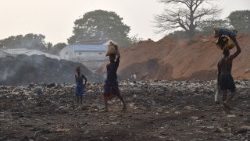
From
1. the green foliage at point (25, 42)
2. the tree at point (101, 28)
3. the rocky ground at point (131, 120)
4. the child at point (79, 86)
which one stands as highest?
the tree at point (101, 28)

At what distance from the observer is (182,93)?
15.7m

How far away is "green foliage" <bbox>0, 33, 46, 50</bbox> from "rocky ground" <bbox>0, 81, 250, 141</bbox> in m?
42.8

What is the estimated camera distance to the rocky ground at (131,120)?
762cm

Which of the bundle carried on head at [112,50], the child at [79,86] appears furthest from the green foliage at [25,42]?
the bundle carried on head at [112,50]

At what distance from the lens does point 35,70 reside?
31.7 m

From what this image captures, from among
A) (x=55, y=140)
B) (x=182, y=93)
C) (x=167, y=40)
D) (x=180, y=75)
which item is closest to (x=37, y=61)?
(x=180, y=75)

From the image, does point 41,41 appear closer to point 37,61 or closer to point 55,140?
point 37,61

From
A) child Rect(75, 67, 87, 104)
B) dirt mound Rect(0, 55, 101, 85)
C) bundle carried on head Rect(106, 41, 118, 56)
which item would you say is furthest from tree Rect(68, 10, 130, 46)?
bundle carried on head Rect(106, 41, 118, 56)

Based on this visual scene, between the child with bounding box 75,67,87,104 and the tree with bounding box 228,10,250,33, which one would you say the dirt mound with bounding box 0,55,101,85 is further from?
the tree with bounding box 228,10,250,33

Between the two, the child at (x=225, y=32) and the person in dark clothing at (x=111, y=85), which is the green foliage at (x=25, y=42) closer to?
the person in dark clothing at (x=111, y=85)

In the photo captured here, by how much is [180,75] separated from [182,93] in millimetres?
17443

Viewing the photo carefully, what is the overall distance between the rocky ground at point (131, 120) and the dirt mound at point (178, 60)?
592 inches

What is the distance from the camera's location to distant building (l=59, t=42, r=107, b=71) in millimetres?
51219

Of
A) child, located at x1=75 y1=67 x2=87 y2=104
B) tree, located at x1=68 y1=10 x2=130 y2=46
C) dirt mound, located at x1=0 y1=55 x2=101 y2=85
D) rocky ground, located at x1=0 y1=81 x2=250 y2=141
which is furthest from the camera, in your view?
tree, located at x1=68 y1=10 x2=130 y2=46
